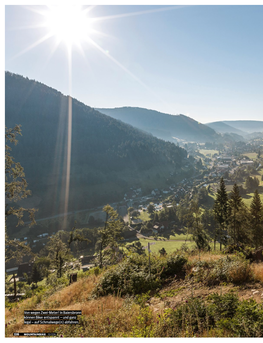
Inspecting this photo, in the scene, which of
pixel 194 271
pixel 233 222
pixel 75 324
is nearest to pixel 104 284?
pixel 75 324

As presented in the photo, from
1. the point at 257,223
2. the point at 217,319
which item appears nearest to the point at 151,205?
the point at 257,223

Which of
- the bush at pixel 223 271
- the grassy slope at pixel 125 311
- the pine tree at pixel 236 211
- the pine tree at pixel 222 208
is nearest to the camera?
the grassy slope at pixel 125 311

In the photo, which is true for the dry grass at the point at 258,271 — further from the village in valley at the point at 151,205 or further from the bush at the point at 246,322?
the village in valley at the point at 151,205

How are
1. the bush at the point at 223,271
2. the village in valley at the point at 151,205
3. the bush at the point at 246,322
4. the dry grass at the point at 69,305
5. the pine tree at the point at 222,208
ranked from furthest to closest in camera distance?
the village in valley at the point at 151,205 → the pine tree at the point at 222,208 → the bush at the point at 223,271 → the dry grass at the point at 69,305 → the bush at the point at 246,322

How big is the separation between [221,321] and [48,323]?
466cm

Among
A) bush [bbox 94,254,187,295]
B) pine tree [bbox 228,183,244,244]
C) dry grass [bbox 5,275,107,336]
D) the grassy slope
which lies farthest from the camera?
pine tree [bbox 228,183,244,244]

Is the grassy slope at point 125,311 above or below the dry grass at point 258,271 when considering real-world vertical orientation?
below

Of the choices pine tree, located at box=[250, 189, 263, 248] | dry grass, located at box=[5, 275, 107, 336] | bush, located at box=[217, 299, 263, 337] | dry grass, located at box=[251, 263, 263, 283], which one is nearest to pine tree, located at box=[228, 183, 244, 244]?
pine tree, located at box=[250, 189, 263, 248]

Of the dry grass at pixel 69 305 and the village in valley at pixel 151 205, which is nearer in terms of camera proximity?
the dry grass at pixel 69 305

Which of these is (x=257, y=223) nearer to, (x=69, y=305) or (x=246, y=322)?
(x=246, y=322)

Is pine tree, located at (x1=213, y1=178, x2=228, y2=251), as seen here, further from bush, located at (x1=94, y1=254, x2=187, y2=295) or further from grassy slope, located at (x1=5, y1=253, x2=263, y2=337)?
grassy slope, located at (x1=5, y1=253, x2=263, y2=337)

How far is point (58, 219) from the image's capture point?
353 feet

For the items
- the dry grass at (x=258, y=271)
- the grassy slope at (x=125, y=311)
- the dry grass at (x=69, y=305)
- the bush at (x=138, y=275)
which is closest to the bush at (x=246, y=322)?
the grassy slope at (x=125, y=311)

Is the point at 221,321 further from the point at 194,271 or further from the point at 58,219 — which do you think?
the point at 58,219
